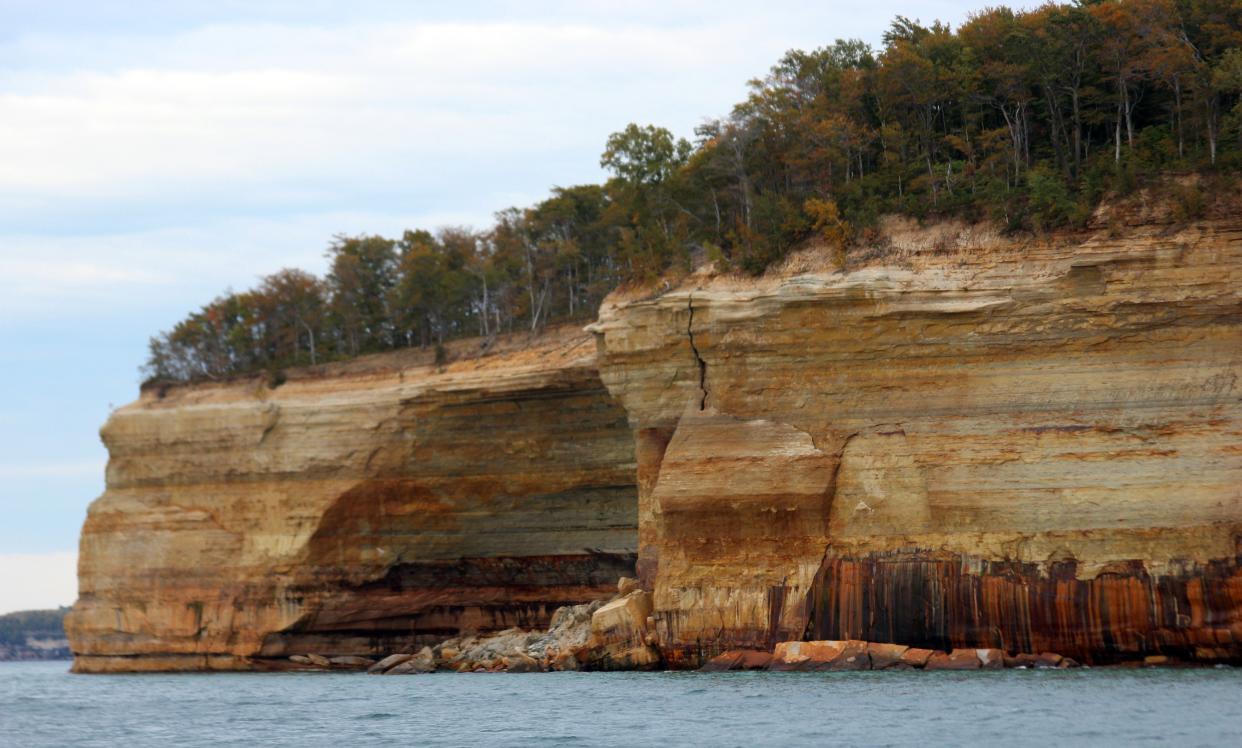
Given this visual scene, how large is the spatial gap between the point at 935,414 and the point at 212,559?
2378 cm

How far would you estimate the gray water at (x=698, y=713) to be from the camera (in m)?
21.3

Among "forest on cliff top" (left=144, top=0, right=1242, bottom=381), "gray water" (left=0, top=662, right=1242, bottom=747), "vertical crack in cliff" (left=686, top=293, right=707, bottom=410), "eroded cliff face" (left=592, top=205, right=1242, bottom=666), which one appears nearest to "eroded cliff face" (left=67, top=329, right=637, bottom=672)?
"forest on cliff top" (left=144, top=0, right=1242, bottom=381)

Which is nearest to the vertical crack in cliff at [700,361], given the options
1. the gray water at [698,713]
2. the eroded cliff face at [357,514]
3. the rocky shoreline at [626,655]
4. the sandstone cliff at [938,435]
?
the sandstone cliff at [938,435]

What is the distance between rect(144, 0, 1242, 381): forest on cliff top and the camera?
3338 centimetres

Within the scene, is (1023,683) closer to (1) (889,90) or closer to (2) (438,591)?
(1) (889,90)

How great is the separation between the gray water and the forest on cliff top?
10361 mm

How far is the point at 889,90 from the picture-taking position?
38219 millimetres

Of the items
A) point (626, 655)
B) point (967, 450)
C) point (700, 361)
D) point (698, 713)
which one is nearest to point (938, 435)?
point (967, 450)

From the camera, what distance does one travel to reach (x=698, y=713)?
24781mm

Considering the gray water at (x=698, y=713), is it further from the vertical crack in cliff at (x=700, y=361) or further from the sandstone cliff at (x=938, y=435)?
the vertical crack in cliff at (x=700, y=361)

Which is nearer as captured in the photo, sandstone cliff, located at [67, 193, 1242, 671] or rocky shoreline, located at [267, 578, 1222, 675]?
sandstone cliff, located at [67, 193, 1242, 671]

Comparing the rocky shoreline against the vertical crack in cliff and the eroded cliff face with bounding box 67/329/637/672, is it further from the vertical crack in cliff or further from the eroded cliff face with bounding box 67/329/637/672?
the vertical crack in cliff

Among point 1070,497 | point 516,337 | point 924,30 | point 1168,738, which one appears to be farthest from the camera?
point 516,337

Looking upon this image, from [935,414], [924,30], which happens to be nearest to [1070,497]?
[935,414]
